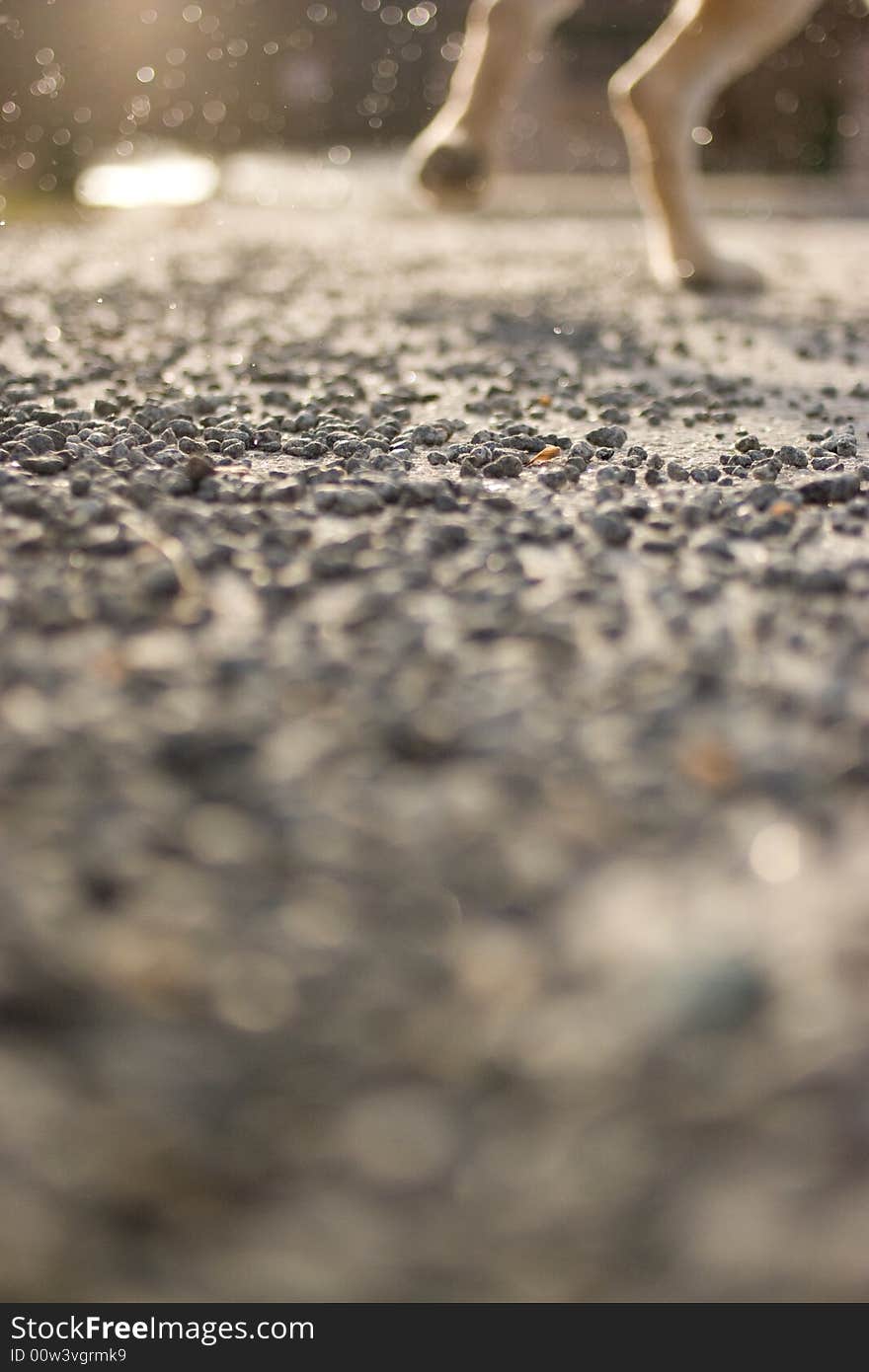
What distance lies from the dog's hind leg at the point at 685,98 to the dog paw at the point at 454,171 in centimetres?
70

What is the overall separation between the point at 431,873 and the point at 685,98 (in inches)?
219

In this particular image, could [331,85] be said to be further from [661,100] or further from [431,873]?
[431,873]

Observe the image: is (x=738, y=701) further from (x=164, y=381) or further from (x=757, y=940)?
(x=164, y=381)

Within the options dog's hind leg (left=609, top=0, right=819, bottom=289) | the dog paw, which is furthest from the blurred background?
dog's hind leg (left=609, top=0, right=819, bottom=289)

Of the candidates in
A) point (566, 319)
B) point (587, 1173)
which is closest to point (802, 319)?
point (566, 319)

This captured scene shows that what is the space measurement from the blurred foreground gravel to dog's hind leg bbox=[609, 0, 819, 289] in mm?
3411

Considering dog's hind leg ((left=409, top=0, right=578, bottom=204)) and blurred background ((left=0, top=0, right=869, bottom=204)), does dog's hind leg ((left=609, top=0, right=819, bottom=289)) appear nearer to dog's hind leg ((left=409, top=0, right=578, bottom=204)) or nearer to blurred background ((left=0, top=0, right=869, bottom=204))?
dog's hind leg ((left=409, top=0, right=578, bottom=204))

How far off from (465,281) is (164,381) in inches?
145

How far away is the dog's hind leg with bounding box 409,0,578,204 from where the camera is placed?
640 cm

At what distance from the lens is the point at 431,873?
1.57 metres

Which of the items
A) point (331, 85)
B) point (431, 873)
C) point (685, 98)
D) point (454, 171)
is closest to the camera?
point (431, 873)

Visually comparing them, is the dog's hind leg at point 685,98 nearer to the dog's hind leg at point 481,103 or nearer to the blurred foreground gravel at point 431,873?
the dog's hind leg at point 481,103

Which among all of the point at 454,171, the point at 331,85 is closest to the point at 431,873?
the point at 454,171

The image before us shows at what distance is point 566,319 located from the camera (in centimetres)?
622
